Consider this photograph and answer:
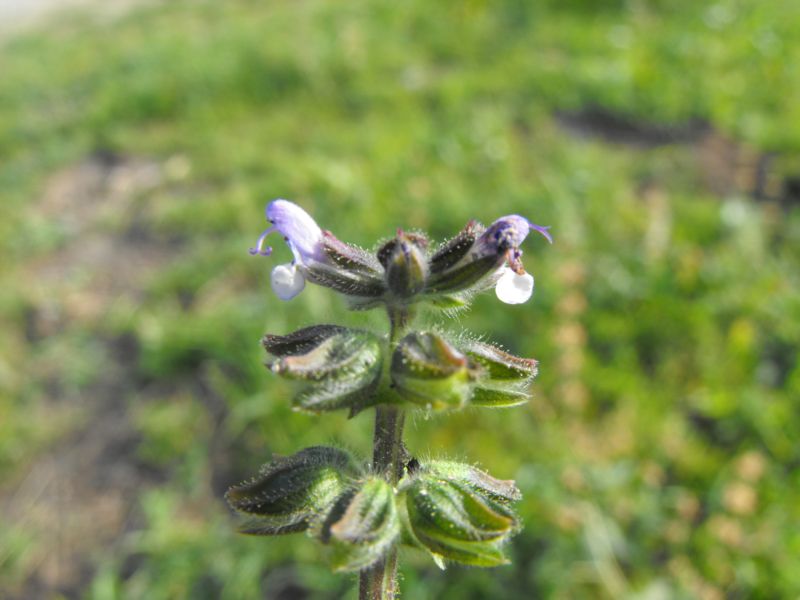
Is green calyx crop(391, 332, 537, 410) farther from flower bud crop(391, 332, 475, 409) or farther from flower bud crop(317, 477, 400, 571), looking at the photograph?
flower bud crop(317, 477, 400, 571)

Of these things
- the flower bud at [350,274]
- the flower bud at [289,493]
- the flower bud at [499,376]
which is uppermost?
the flower bud at [350,274]

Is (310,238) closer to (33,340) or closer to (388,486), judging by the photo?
(388,486)

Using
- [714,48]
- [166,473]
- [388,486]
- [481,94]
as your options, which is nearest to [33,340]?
[166,473]

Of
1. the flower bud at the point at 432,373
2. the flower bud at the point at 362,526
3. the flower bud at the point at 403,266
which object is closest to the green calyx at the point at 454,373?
the flower bud at the point at 432,373

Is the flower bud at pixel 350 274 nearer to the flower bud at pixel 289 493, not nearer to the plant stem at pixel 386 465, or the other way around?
the plant stem at pixel 386 465

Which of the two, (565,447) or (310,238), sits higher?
(565,447)

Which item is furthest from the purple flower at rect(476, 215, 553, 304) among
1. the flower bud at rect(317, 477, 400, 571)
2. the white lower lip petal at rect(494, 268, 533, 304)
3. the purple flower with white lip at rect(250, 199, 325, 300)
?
the flower bud at rect(317, 477, 400, 571)
